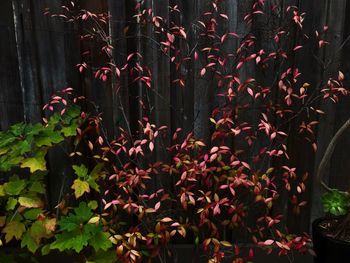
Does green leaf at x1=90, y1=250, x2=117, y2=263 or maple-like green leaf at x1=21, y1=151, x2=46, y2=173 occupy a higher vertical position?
maple-like green leaf at x1=21, y1=151, x2=46, y2=173

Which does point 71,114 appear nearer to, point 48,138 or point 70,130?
point 70,130

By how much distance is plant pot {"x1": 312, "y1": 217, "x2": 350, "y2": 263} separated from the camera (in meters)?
2.33

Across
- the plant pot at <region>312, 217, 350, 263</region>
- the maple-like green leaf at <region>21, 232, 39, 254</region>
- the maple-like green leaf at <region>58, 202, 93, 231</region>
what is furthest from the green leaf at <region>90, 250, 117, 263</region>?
the plant pot at <region>312, 217, 350, 263</region>

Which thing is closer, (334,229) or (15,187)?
(15,187)

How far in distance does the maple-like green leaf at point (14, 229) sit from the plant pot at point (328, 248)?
76.7 inches

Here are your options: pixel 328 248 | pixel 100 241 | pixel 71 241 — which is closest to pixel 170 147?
pixel 100 241

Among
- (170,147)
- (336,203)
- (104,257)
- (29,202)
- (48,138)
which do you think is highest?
(48,138)

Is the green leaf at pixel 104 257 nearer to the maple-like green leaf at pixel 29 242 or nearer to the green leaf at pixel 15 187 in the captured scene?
the maple-like green leaf at pixel 29 242

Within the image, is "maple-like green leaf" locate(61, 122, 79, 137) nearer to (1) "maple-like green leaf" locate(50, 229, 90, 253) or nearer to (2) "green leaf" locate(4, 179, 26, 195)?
(2) "green leaf" locate(4, 179, 26, 195)

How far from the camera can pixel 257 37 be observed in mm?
2562

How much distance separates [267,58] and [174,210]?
1232mm

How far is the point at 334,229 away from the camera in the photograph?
100 inches

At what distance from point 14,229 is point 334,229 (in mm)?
2143

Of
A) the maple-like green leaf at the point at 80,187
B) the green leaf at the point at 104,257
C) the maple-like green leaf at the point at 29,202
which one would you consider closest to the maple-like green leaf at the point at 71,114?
the maple-like green leaf at the point at 80,187
